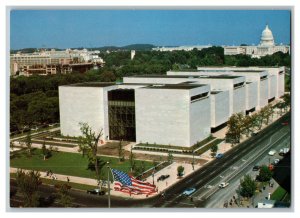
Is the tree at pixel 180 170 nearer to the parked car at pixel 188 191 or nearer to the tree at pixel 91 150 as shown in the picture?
the parked car at pixel 188 191

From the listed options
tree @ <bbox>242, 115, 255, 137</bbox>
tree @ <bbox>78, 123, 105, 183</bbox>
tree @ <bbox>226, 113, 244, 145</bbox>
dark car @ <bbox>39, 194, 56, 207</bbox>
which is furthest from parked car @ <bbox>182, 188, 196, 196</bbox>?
tree @ <bbox>242, 115, 255, 137</bbox>

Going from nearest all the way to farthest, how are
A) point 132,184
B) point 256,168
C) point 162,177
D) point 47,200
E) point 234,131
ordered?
point 132,184 → point 47,200 → point 162,177 → point 256,168 → point 234,131

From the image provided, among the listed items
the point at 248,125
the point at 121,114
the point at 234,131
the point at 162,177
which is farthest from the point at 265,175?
the point at 121,114

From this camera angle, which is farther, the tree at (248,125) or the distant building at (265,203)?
the tree at (248,125)

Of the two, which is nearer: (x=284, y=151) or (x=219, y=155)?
(x=284, y=151)

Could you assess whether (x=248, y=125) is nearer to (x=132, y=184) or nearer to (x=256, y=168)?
(x=256, y=168)

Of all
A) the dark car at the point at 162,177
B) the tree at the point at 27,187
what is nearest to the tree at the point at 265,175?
the dark car at the point at 162,177

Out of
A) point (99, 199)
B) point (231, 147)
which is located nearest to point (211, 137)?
point (231, 147)

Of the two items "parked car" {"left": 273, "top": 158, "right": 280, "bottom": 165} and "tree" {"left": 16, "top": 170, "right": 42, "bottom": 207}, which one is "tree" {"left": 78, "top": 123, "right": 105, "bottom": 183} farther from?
"parked car" {"left": 273, "top": 158, "right": 280, "bottom": 165}
